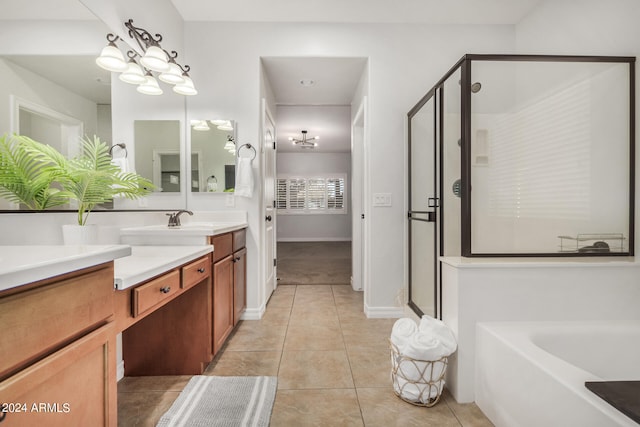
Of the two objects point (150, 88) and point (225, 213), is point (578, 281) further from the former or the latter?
point (150, 88)

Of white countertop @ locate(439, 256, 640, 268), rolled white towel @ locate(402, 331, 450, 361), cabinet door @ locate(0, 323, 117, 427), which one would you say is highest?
white countertop @ locate(439, 256, 640, 268)

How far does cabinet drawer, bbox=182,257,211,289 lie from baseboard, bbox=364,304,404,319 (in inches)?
60.5

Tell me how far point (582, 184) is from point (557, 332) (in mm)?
844

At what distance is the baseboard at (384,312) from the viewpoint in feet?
9.30

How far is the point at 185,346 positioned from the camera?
1864mm

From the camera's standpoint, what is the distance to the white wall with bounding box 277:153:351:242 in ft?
29.3

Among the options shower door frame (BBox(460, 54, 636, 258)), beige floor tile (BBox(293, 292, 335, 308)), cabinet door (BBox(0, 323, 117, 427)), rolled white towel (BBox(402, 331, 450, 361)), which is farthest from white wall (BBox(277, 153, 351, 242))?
cabinet door (BBox(0, 323, 117, 427))

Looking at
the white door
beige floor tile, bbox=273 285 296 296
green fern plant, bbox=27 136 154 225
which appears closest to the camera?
green fern plant, bbox=27 136 154 225

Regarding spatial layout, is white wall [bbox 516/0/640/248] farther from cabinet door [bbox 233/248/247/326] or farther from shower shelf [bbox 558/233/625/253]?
cabinet door [bbox 233/248/247/326]

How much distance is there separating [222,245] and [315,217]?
6.95m

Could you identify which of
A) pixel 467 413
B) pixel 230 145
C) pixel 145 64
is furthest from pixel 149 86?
pixel 467 413

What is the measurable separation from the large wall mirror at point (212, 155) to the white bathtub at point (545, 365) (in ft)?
7.30

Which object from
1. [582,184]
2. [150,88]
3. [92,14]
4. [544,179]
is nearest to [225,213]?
[150,88]

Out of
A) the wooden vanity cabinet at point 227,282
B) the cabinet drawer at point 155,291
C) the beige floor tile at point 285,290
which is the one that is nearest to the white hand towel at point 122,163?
the wooden vanity cabinet at point 227,282
